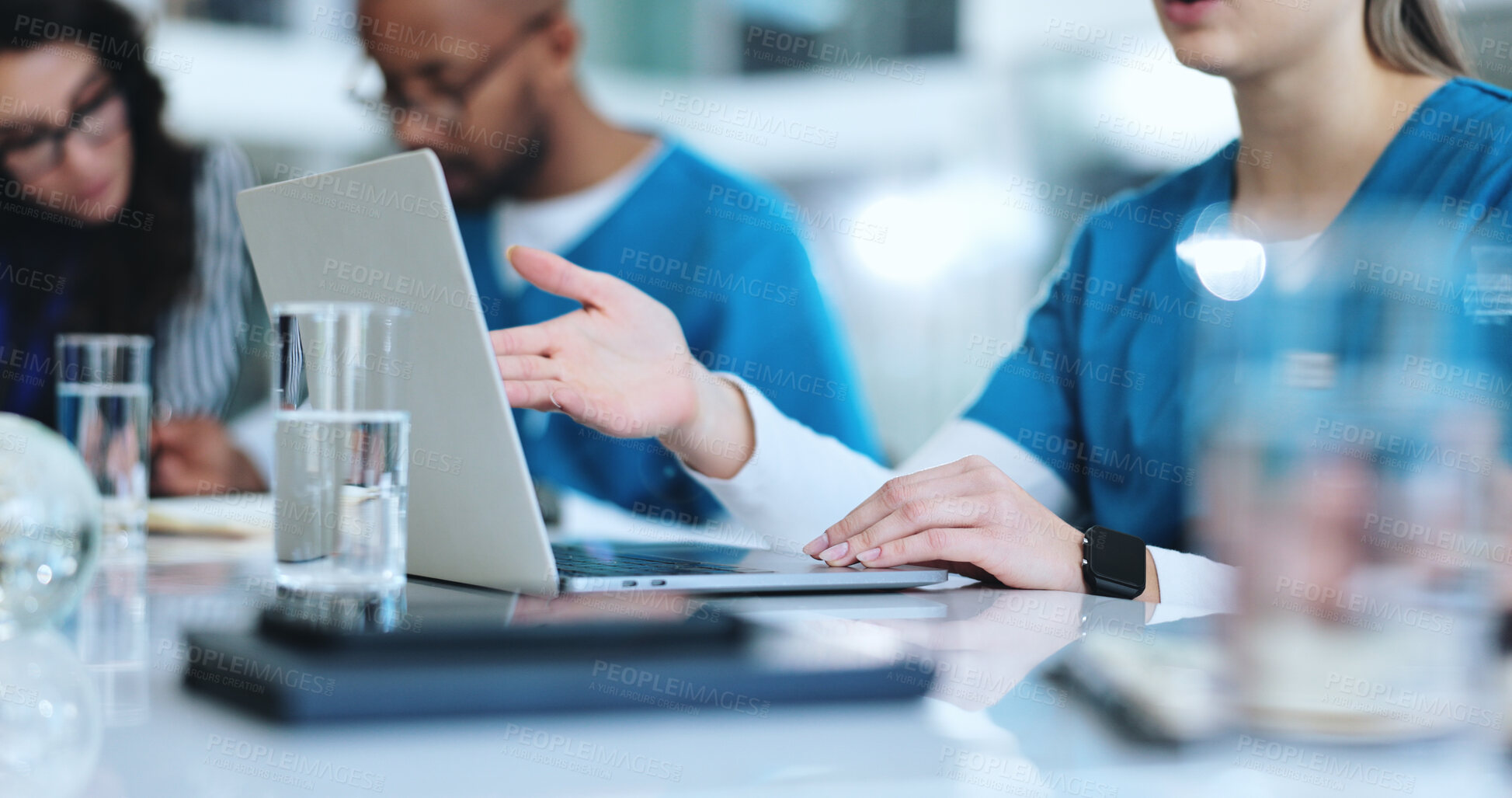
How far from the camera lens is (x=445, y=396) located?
2.74ft

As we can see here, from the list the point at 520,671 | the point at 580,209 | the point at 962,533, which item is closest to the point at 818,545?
the point at 962,533

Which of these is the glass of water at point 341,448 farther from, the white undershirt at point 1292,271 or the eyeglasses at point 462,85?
the eyeglasses at point 462,85

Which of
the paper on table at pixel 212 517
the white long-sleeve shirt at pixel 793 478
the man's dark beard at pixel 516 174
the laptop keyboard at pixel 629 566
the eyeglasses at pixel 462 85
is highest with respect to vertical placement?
the eyeglasses at pixel 462 85

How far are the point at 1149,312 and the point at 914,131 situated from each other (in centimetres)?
387

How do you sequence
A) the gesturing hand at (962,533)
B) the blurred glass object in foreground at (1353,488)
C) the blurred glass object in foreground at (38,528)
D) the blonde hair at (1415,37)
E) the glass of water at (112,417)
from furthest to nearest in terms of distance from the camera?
the blonde hair at (1415,37) < the glass of water at (112,417) < the gesturing hand at (962,533) < the blurred glass object in foreground at (38,528) < the blurred glass object in foreground at (1353,488)

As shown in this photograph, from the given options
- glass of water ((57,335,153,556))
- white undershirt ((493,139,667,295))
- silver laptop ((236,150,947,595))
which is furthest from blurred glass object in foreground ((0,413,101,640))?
white undershirt ((493,139,667,295))

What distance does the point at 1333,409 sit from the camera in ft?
1.18

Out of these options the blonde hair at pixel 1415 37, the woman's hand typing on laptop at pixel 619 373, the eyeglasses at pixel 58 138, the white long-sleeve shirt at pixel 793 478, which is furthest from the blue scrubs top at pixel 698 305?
the blonde hair at pixel 1415 37

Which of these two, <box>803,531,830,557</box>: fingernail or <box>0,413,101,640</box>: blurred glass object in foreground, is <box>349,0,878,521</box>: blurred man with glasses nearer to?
<box>803,531,830,557</box>: fingernail

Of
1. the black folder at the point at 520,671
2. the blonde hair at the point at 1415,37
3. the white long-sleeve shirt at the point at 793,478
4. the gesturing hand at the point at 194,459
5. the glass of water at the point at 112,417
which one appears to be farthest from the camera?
the gesturing hand at the point at 194,459

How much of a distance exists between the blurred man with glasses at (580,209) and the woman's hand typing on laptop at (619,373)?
1304 mm

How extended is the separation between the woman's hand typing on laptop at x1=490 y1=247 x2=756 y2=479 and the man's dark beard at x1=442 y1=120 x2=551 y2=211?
1.70 metres

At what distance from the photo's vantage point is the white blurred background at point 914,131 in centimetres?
498

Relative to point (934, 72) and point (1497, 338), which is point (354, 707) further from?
point (934, 72)
